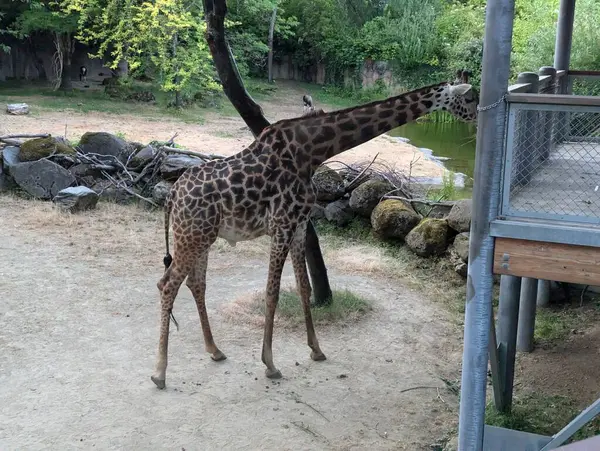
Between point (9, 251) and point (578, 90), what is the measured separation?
28.8ft

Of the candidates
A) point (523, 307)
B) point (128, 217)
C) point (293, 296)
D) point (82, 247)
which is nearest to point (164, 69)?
point (128, 217)

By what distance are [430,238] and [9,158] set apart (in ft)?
22.8

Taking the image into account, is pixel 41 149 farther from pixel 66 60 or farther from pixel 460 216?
pixel 66 60

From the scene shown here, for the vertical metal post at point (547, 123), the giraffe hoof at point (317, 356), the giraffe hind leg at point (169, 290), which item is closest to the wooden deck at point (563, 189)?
the vertical metal post at point (547, 123)

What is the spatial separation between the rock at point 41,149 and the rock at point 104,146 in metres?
0.30

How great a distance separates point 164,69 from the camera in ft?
67.9

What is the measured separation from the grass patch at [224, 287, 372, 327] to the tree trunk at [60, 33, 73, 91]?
1880 centimetres

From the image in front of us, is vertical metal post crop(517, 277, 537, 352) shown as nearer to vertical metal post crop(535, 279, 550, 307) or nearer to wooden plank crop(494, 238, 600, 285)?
vertical metal post crop(535, 279, 550, 307)

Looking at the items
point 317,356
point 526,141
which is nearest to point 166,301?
point 317,356

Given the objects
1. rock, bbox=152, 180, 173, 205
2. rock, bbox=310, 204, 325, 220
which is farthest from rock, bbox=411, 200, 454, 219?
rock, bbox=152, 180, 173, 205

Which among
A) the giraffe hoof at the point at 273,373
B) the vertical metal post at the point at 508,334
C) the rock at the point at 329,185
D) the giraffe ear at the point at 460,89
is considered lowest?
the giraffe hoof at the point at 273,373

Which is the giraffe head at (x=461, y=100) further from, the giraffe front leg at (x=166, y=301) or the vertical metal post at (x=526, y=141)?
the giraffe front leg at (x=166, y=301)

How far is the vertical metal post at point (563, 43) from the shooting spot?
258 inches

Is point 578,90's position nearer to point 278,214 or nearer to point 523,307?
point 523,307
